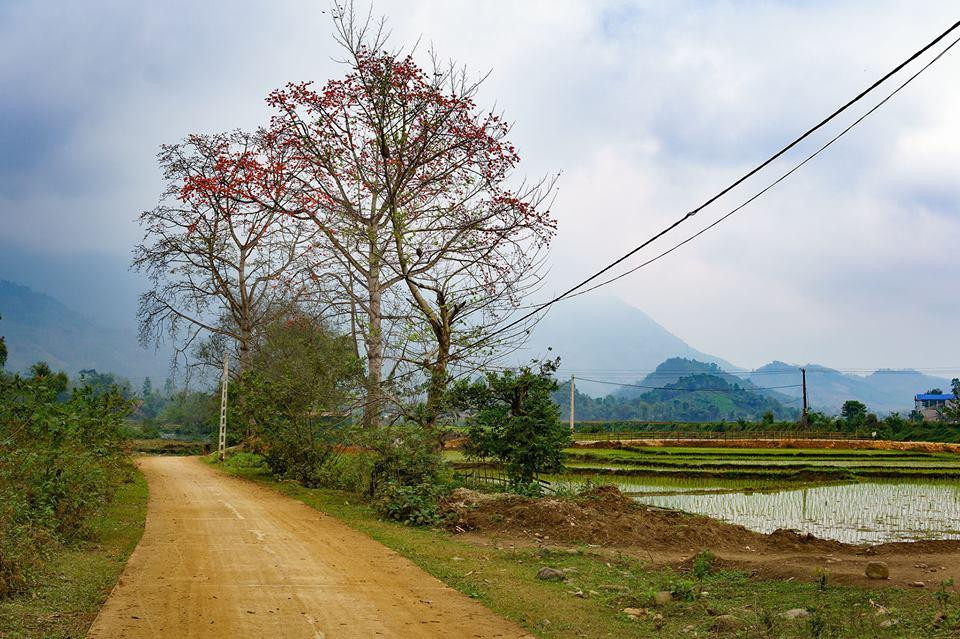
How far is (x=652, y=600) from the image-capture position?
8.11m

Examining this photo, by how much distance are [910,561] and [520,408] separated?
8254 mm

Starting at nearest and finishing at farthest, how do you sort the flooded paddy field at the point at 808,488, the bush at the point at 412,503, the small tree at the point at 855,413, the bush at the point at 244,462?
the bush at the point at 412,503
the flooded paddy field at the point at 808,488
the bush at the point at 244,462
the small tree at the point at 855,413

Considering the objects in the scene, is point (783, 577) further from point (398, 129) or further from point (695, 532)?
point (398, 129)

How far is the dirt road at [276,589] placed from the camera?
6.83 m

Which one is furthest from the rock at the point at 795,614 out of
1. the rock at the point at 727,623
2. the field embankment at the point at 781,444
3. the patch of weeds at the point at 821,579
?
the field embankment at the point at 781,444

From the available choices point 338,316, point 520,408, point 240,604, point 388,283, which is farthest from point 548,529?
point 338,316

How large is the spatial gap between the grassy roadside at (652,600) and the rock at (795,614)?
7cm

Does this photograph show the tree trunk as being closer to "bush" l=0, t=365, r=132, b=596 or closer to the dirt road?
the dirt road

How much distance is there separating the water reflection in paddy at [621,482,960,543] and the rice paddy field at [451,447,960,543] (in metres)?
0.02

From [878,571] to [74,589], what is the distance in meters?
8.36

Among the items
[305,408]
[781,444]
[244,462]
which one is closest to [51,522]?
[305,408]

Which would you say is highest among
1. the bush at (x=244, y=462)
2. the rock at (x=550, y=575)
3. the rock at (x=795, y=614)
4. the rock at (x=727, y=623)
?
the rock at (x=795, y=614)

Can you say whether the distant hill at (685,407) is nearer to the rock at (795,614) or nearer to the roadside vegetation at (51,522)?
the roadside vegetation at (51,522)

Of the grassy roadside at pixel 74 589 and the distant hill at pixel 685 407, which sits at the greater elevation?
the distant hill at pixel 685 407
